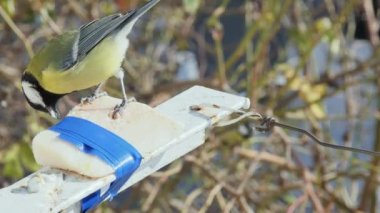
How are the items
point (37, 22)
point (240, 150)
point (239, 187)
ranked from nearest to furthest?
point (239, 187), point (240, 150), point (37, 22)

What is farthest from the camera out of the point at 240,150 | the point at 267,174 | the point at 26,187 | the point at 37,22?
the point at 37,22

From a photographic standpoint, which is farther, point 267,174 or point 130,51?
point 130,51

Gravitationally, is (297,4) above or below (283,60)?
above

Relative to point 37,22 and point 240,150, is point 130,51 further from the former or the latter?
point 240,150

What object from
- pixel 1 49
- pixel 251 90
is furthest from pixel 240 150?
pixel 1 49

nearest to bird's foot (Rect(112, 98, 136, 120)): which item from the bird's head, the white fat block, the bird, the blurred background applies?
the white fat block

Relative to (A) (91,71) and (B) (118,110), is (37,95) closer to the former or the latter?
(A) (91,71)

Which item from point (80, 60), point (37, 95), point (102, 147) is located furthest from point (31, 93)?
point (102, 147)

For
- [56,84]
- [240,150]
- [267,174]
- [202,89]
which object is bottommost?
[267,174]
